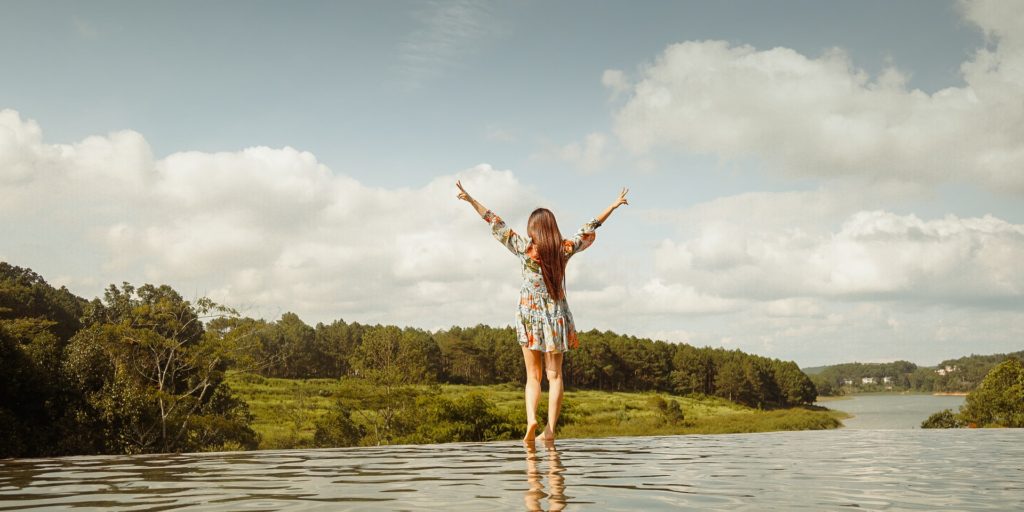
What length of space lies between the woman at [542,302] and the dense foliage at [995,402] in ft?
209

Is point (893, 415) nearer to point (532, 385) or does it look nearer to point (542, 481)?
point (532, 385)

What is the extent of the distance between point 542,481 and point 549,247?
13.6 ft

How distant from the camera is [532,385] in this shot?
8750mm

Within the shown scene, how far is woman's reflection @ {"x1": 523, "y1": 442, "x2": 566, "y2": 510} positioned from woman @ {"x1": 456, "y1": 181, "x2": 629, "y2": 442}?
1070 millimetres

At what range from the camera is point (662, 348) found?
509 feet

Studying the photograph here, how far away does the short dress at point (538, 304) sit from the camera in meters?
8.77

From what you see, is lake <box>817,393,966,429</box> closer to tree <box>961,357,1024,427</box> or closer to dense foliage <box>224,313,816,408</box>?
tree <box>961,357,1024,427</box>

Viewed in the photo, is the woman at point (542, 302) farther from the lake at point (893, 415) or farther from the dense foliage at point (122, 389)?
the lake at point (893, 415)

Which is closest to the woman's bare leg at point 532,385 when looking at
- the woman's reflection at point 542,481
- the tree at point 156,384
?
the woman's reflection at point 542,481

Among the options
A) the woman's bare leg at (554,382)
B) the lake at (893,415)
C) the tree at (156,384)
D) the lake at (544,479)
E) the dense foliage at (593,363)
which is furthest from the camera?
the dense foliage at (593,363)

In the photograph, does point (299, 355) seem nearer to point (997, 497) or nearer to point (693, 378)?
point (693, 378)


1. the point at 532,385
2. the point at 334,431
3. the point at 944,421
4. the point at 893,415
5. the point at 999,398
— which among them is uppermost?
the point at 532,385

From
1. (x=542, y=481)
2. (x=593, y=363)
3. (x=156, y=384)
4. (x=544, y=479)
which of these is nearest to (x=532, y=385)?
(x=544, y=479)

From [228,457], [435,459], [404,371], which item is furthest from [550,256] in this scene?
[404,371]
